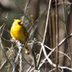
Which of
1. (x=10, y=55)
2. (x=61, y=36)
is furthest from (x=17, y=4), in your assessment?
(x=10, y=55)

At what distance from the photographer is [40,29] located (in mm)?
2770

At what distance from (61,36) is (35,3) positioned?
0.49 m

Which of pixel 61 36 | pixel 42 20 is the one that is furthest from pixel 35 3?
pixel 61 36

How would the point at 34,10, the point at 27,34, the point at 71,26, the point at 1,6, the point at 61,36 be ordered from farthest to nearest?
the point at 1,6 → the point at 34,10 → the point at 61,36 → the point at 71,26 → the point at 27,34

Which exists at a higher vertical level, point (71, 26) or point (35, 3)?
point (35, 3)

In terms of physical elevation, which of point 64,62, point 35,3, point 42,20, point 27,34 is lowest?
point 64,62

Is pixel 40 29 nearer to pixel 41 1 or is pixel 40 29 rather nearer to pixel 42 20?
pixel 42 20

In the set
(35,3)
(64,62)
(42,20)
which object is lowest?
(64,62)

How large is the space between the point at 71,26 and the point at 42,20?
0.46m

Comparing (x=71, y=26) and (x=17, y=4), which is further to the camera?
(x=17, y=4)

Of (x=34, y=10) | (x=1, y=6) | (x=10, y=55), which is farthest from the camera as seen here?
(x=1, y=6)

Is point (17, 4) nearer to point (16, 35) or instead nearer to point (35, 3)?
point (35, 3)

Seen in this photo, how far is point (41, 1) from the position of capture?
118 inches

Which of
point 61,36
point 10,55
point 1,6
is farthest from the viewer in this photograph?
point 1,6
